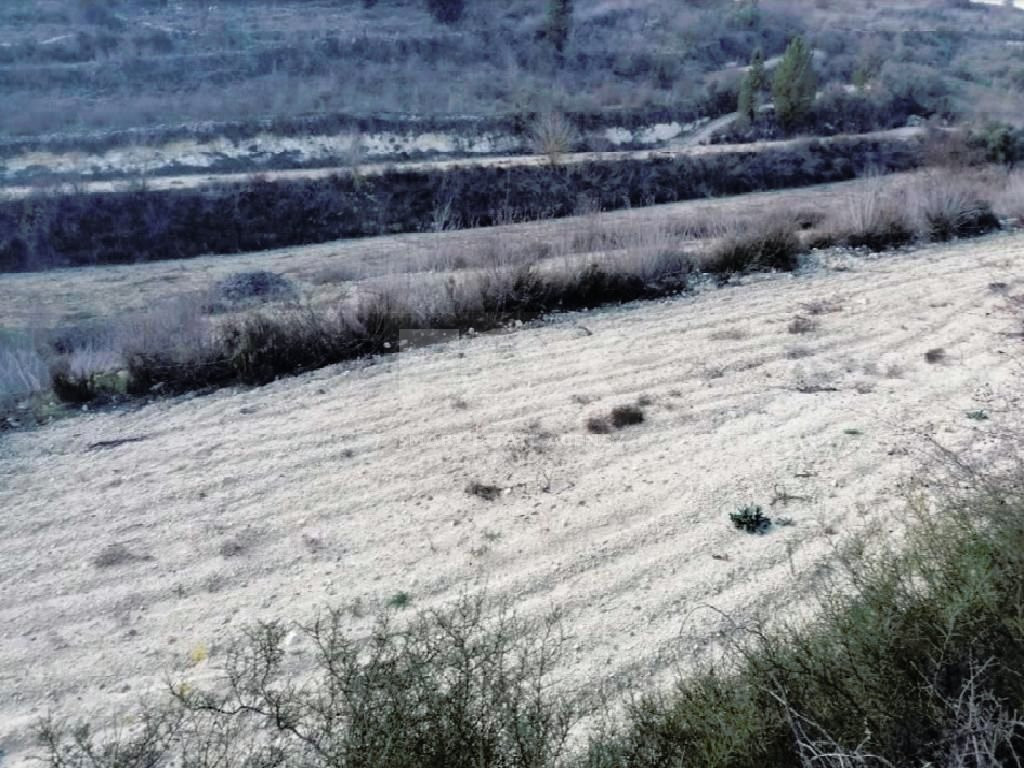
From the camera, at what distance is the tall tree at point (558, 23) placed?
38094 millimetres

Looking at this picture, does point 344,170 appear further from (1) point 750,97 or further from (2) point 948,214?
(2) point 948,214

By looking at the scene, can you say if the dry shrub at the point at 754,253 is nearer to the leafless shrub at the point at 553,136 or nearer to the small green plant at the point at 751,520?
the small green plant at the point at 751,520

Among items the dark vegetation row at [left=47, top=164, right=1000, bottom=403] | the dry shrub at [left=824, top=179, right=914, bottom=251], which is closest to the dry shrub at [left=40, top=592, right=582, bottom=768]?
the dark vegetation row at [left=47, top=164, right=1000, bottom=403]

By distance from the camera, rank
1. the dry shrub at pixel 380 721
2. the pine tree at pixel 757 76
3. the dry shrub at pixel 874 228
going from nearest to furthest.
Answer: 1. the dry shrub at pixel 380 721
2. the dry shrub at pixel 874 228
3. the pine tree at pixel 757 76

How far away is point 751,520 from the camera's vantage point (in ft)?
12.8

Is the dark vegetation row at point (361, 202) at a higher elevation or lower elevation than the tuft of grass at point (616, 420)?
lower

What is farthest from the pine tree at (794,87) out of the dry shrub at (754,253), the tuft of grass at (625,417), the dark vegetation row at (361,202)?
the tuft of grass at (625,417)

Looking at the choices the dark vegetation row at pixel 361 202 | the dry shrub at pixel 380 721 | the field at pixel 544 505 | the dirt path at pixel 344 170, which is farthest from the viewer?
the dirt path at pixel 344 170

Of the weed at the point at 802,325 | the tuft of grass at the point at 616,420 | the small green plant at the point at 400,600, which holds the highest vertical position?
the small green plant at the point at 400,600

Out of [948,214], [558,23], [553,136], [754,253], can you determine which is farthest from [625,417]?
[558,23]

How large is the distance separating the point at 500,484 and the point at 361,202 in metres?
17.7

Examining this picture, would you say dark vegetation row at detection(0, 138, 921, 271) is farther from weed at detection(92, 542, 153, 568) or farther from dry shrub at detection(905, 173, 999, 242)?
weed at detection(92, 542, 153, 568)

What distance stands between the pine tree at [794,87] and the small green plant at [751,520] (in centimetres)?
2730

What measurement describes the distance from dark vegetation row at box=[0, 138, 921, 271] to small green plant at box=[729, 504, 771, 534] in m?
14.3
